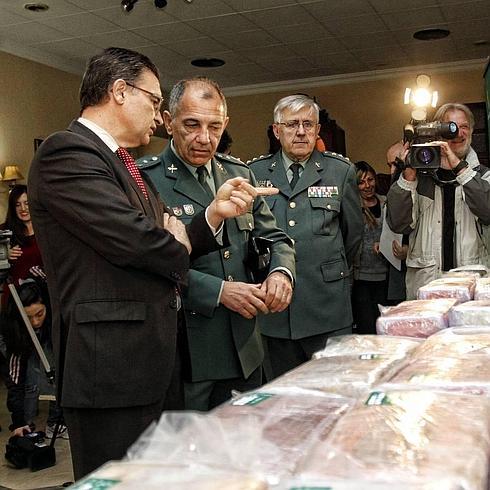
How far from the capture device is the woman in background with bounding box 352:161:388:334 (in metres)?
4.29

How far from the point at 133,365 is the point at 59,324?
19 cm

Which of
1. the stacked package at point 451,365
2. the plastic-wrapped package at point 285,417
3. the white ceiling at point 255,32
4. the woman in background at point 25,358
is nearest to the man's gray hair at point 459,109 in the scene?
the stacked package at point 451,365

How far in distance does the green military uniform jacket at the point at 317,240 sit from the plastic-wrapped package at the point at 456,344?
1.22 metres

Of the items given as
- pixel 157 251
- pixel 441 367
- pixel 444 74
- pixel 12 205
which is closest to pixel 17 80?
pixel 12 205

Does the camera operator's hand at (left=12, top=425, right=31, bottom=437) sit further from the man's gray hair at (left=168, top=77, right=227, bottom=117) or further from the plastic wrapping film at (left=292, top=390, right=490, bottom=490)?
the plastic wrapping film at (left=292, top=390, right=490, bottom=490)

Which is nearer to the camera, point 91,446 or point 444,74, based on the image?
point 91,446

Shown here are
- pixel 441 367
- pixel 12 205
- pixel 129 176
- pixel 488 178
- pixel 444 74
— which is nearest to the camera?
pixel 441 367

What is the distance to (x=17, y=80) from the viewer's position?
6.62 m

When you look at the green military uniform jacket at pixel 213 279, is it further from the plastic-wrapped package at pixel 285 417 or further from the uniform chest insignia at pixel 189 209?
the plastic-wrapped package at pixel 285 417

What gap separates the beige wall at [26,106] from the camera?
6.45 meters

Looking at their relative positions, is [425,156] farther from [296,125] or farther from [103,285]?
[103,285]

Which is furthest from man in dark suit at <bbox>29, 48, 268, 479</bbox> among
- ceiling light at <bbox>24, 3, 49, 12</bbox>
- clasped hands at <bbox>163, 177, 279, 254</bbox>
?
ceiling light at <bbox>24, 3, 49, 12</bbox>

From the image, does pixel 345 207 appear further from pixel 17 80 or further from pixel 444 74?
pixel 444 74

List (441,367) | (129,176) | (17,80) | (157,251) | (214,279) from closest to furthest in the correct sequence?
(441,367)
(157,251)
(129,176)
(214,279)
(17,80)
